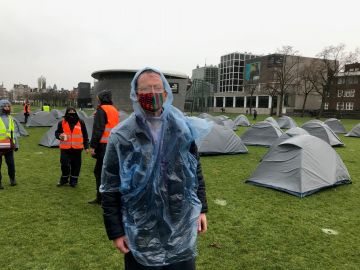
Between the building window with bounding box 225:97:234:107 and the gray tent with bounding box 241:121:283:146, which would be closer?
the gray tent with bounding box 241:121:283:146

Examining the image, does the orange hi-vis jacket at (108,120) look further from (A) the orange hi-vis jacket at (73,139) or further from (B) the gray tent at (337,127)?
(B) the gray tent at (337,127)

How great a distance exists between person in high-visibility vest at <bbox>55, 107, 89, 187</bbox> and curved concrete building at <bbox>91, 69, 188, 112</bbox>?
103 feet

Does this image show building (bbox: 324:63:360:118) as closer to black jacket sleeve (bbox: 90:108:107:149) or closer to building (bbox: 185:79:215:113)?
building (bbox: 185:79:215:113)

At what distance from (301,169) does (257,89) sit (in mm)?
78108

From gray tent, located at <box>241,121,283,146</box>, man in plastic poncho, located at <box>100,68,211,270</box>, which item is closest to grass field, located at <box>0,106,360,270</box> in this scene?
man in plastic poncho, located at <box>100,68,211,270</box>

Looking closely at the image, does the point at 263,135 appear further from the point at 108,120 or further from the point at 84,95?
the point at 84,95

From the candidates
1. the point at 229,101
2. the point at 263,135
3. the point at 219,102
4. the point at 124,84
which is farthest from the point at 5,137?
the point at 219,102

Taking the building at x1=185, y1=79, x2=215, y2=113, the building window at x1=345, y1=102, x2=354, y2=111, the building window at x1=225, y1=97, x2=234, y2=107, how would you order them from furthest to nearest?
the building window at x1=225, y1=97, x2=234, y2=107 → the building window at x1=345, y1=102, x2=354, y2=111 → the building at x1=185, y1=79, x2=215, y2=113

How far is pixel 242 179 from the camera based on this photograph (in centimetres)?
961

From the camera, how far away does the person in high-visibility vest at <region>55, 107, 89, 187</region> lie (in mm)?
7660

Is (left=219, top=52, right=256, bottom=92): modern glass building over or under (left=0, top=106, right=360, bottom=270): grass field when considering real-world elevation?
over

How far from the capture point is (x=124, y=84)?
41438mm

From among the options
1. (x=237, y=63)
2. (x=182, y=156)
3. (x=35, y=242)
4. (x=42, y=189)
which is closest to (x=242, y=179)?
(x=42, y=189)

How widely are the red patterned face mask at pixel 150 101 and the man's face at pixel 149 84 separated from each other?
3cm
